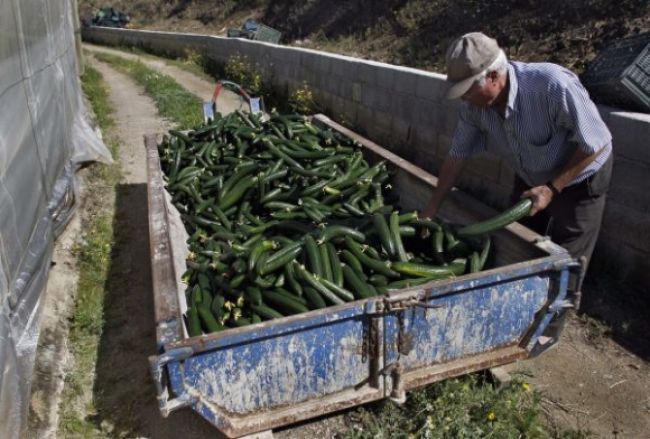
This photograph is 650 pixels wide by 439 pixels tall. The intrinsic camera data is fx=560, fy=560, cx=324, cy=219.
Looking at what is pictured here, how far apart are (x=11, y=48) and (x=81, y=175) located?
3445mm

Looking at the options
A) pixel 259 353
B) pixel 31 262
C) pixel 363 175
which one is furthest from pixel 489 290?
pixel 31 262

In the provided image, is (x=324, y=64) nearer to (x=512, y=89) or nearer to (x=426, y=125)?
(x=426, y=125)

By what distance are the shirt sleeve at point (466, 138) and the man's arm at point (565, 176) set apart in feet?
2.12

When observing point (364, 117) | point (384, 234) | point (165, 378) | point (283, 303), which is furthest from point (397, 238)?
point (364, 117)

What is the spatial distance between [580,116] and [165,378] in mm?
2717

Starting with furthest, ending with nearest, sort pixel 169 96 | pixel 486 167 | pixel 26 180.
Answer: pixel 169 96 < pixel 486 167 < pixel 26 180

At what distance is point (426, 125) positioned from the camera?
6668 mm

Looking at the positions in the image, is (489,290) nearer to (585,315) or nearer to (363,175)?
(585,315)

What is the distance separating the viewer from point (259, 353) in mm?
2916

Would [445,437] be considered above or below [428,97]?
below

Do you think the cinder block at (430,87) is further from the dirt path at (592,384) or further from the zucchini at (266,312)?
the zucchini at (266,312)

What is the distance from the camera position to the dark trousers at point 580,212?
3662 mm

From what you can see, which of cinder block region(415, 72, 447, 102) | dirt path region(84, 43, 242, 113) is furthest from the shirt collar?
dirt path region(84, 43, 242, 113)

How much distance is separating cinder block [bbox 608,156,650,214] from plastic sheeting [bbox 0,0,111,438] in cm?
438
